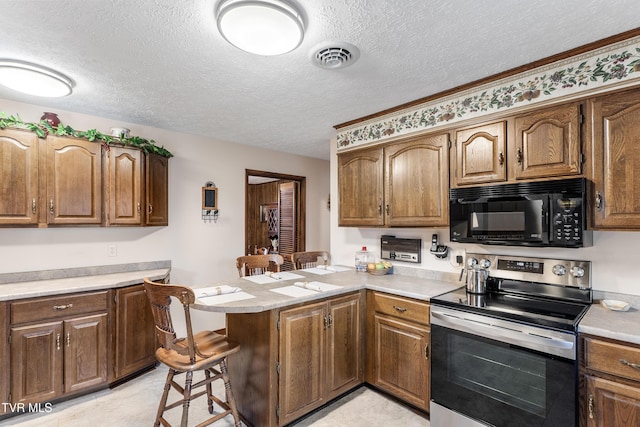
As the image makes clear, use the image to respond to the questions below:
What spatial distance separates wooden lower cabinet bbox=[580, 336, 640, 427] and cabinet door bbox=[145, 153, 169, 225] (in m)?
3.42

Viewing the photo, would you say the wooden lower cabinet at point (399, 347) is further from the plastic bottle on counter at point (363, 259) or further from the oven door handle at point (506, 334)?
the plastic bottle on counter at point (363, 259)

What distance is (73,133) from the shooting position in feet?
8.60

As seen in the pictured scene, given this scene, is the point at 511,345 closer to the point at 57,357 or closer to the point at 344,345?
the point at 344,345

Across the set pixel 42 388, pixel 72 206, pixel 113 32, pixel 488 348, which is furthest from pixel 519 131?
pixel 42 388

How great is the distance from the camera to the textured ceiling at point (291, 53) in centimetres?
148

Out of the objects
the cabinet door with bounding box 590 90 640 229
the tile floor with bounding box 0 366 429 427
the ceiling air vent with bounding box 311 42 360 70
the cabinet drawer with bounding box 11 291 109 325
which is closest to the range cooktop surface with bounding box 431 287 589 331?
the cabinet door with bounding box 590 90 640 229

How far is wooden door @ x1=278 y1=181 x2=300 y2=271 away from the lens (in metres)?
4.86

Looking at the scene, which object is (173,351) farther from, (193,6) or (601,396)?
(601,396)

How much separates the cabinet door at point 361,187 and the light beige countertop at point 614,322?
5.05ft

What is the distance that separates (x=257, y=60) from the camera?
193 centimetres

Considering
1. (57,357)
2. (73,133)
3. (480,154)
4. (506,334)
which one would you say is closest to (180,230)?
(73,133)

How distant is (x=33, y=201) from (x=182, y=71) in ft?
5.38

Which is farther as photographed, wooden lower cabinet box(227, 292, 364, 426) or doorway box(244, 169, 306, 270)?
doorway box(244, 169, 306, 270)

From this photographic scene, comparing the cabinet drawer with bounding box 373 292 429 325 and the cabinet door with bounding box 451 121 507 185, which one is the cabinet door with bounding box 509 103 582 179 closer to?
the cabinet door with bounding box 451 121 507 185
